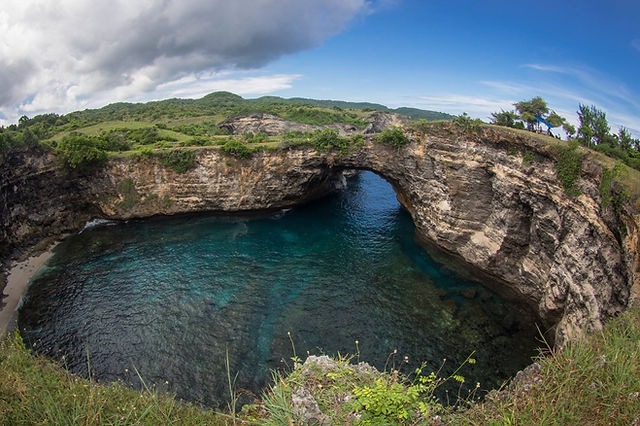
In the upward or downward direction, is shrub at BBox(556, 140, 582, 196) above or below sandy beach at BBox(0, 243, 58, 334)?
above

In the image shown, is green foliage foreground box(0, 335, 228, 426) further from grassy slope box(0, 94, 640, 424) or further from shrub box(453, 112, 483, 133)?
shrub box(453, 112, 483, 133)

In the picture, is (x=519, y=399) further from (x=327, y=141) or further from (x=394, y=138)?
(x=327, y=141)

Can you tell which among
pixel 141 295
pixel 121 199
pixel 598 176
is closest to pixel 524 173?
pixel 598 176

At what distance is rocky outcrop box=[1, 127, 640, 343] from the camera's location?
1962cm

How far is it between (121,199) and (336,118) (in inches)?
2467

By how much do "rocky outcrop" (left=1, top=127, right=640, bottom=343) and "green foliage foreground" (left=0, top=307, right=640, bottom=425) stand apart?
38.8 feet

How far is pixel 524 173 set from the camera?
2538 cm

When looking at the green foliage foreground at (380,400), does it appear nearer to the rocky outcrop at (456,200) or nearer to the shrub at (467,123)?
the rocky outcrop at (456,200)

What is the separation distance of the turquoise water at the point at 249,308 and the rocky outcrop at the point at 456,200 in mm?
3137

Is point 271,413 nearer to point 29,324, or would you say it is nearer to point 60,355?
point 60,355

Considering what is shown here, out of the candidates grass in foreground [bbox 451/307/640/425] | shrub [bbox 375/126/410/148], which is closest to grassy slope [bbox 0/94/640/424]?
grass in foreground [bbox 451/307/640/425]

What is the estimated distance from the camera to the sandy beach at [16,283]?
24.7 meters

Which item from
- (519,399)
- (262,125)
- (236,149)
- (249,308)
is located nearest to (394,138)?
(236,149)

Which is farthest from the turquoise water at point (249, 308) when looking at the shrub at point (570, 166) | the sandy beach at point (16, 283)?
the shrub at point (570, 166)
